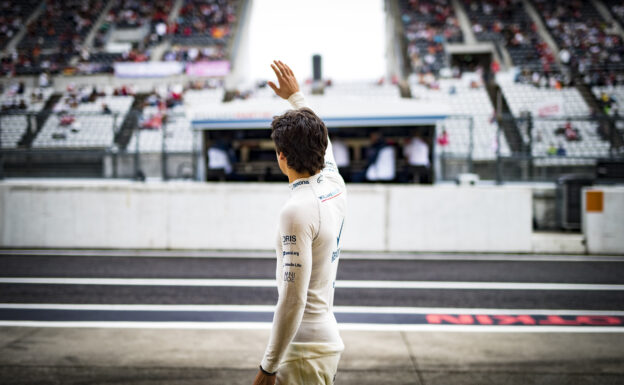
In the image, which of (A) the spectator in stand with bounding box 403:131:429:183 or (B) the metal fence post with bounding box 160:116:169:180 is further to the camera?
(A) the spectator in stand with bounding box 403:131:429:183

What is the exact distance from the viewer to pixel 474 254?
32.4ft

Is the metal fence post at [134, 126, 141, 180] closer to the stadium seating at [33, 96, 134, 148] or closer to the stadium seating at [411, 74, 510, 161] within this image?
the stadium seating at [33, 96, 134, 148]

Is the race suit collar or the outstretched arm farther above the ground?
the outstretched arm

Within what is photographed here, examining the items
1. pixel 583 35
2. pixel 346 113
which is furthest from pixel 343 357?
pixel 583 35

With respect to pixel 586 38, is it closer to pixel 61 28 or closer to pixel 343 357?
pixel 343 357

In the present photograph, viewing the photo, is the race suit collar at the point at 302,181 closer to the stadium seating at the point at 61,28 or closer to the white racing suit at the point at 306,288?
the white racing suit at the point at 306,288

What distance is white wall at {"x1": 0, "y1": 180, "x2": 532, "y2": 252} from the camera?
9719mm

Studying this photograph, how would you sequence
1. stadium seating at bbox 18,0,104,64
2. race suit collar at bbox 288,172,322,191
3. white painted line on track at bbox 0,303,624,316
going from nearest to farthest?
race suit collar at bbox 288,172,322,191 < white painted line on track at bbox 0,303,624,316 < stadium seating at bbox 18,0,104,64

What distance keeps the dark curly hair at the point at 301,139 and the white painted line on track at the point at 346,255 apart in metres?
7.53

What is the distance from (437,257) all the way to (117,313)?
5.89m

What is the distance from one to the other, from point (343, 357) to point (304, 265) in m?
2.93

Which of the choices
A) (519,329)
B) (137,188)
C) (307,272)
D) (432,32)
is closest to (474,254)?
(519,329)

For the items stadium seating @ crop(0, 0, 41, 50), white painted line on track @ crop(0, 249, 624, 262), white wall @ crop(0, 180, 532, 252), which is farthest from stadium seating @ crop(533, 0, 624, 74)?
stadium seating @ crop(0, 0, 41, 50)

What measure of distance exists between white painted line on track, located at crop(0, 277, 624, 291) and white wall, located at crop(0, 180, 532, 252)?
2262 mm
